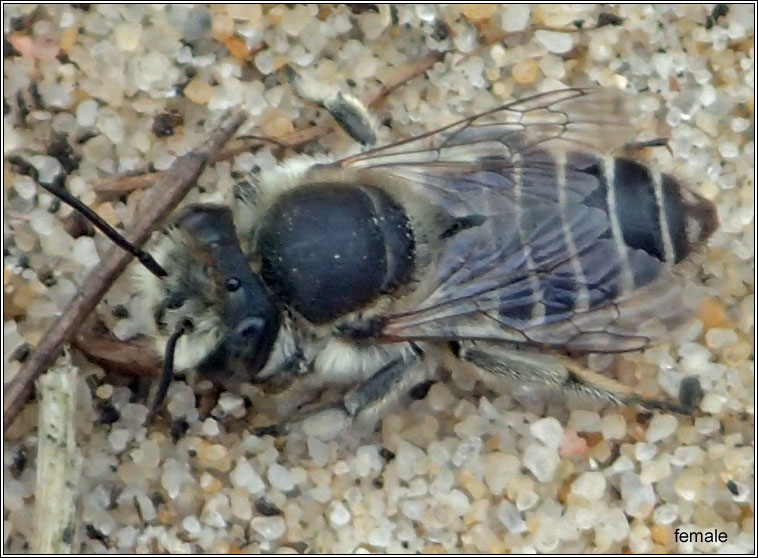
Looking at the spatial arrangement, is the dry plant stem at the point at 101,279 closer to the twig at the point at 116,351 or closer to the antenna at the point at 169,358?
the twig at the point at 116,351

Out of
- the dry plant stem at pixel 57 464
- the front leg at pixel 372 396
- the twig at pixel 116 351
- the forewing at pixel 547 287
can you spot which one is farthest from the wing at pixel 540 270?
the dry plant stem at pixel 57 464

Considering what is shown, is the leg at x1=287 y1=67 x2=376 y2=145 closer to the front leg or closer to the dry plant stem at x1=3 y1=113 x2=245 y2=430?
the dry plant stem at x1=3 y1=113 x2=245 y2=430

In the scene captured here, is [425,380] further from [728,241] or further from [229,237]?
[728,241]

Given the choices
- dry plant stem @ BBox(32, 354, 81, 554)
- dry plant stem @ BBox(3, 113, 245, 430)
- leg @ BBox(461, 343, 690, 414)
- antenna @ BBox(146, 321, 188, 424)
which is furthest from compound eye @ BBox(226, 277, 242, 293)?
leg @ BBox(461, 343, 690, 414)


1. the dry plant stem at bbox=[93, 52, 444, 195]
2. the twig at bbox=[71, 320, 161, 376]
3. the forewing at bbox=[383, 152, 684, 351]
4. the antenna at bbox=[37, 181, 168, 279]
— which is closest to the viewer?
the antenna at bbox=[37, 181, 168, 279]

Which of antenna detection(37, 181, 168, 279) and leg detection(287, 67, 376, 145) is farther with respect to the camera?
leg detection(287, 67, 376, 145)

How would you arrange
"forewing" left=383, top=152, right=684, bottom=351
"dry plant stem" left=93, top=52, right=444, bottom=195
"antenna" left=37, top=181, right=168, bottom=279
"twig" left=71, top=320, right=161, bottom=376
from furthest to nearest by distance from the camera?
1. "dry plant stem" left=93, top=52, right=444, bottom=195
2. "twig" left=71, top=320, right=161, bottom=376
3. "forewing" left=383, top=152, right=684, bottom=351
4. "antenna" left=37, top=181, right=168, bottom=279

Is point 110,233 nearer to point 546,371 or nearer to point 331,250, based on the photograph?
point 331,250
